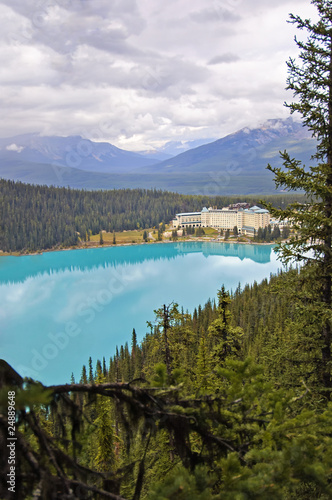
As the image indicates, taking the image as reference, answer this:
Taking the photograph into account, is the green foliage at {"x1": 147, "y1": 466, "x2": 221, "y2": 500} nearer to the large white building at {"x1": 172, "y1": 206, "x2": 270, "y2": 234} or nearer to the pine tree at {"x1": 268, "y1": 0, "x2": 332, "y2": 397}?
the pine tree at {"x1": 268, "y1": 0, "x2": 332, "y2": 397}

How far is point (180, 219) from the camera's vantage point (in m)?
130

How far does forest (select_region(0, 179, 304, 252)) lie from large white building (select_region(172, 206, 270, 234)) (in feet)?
26.0

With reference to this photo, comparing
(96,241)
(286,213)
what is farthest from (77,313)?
(96,241)

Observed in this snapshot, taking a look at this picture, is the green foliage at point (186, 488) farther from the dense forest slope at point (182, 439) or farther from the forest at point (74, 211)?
the forest at point (74, 211)

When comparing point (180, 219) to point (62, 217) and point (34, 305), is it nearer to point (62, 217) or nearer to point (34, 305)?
point (62, 217)

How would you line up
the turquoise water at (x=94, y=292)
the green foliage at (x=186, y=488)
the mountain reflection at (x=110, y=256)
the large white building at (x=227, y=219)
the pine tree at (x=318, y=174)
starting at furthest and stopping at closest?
the large white building at (x=227, y=219) < the mountain reflection at (x=110, y=256) < the turquoise water at (x=94, y=292) < the pine tree at (x=318, y=174) < the green foliage at (x=186, y=488)

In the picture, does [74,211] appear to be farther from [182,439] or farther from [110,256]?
[182,439]

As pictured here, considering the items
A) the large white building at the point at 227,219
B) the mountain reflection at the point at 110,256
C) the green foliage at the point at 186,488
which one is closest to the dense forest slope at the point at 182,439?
the green foliage at the point at 186,488

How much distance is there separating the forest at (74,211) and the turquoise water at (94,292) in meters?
13.8

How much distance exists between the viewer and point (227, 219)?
12456 cm

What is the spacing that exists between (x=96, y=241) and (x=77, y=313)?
243 feet

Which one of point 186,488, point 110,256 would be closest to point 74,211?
point 110,256

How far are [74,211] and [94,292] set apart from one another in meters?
87.5

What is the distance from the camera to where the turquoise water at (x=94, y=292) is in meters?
33.8
